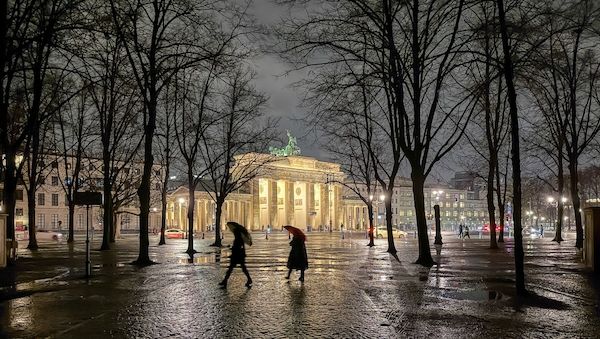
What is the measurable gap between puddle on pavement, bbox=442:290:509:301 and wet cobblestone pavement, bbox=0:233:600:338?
2 cm

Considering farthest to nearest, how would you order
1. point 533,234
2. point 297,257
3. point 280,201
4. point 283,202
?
point 280,201
point 283,202
point 533,234
point 297,257

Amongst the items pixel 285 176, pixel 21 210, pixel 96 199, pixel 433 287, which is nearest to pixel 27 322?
pixel 96 199

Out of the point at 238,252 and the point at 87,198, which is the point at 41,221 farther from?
the point at 238,252

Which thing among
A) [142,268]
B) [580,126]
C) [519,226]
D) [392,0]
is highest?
[392,0]

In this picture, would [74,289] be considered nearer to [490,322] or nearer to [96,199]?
[96,199]

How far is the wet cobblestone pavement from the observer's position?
9.57 metres

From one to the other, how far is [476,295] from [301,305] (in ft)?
14.2

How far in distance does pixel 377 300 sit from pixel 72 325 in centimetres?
633

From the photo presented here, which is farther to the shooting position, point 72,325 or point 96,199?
point 96,199

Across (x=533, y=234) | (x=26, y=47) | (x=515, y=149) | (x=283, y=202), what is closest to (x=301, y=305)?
(x=515, y=149)

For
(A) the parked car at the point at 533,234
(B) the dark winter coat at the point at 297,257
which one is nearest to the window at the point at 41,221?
(A) the parked car at the point at 533,234

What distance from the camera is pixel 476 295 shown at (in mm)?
13789

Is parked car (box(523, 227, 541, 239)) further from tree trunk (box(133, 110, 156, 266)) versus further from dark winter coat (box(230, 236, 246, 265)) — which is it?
A: dark winter coat (box(230, 236, 246, 265))

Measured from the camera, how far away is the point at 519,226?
13.3 metres
